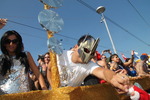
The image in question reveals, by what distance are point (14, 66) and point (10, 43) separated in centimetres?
25

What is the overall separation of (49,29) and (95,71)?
1.84 feet

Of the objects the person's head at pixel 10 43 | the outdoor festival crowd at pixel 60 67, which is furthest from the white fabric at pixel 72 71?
the person's head at pixel 10 43

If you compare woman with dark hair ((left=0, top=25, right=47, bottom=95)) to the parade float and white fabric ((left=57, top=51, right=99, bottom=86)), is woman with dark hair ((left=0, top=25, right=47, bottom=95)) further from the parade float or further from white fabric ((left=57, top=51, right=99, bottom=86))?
the parade float

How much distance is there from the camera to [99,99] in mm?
1112

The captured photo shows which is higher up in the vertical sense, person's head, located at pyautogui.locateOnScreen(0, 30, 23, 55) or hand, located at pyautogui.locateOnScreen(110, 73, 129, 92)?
person's head, located at pyautogui.locateOnScreen(0, 30, 23, 55)

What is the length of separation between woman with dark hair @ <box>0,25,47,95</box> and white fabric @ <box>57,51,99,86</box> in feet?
0.72

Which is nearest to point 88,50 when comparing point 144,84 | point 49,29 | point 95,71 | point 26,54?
point 95,71

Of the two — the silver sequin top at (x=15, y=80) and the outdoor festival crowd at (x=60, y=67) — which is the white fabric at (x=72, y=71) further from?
the silver sequin top at (x=15, y=80)

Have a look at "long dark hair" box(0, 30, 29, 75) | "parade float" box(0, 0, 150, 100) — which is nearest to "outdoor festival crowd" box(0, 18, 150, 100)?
"long dark hair" box(0, 30, 29, 75)

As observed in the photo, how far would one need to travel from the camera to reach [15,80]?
4.44ft

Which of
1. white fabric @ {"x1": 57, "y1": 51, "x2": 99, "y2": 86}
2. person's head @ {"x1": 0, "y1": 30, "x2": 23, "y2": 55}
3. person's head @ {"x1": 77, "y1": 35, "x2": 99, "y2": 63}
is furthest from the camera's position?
person's head @ {"x1": 0, "y1": 30, "x2": 23, "y2": 55}

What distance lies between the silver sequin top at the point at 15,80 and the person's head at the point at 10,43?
0.36 ft

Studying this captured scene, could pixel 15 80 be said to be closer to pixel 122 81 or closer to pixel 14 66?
pixel 14 66

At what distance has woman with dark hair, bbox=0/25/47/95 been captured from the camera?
4.35 feet
